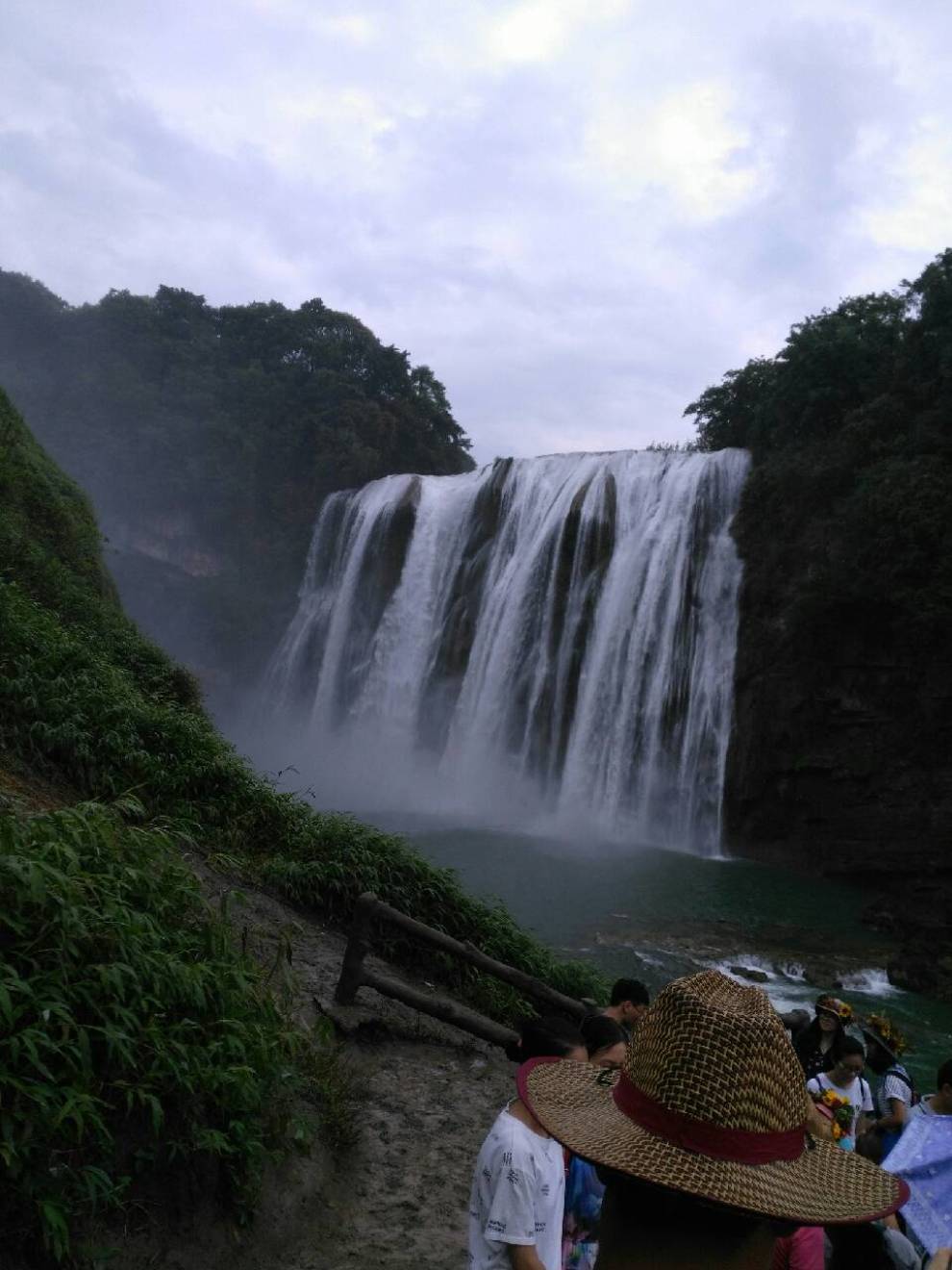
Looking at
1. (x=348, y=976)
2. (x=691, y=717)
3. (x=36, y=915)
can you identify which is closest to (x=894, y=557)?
(x=691, y=717)

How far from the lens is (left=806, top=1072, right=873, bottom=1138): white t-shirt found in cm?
443

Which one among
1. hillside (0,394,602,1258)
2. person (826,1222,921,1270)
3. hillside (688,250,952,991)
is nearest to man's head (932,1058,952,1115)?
person (826,1222,921,1270)

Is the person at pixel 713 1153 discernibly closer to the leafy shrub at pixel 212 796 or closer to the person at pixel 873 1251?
the person at pixel 873 1251

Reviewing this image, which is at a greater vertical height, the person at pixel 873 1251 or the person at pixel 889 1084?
the person at pixel 873 1251

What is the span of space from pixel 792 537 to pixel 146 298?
3503cm

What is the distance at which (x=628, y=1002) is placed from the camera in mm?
4578

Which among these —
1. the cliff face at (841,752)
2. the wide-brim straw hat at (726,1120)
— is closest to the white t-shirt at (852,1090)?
the wide-brim straw hat at (726,1120)

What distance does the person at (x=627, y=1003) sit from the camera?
14.8 feet

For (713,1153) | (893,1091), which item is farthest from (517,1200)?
(893,1091)

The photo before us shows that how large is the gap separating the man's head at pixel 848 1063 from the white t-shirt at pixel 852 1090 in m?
0.03

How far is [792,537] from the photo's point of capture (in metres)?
21.2

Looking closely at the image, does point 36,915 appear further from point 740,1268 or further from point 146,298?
point 146,298

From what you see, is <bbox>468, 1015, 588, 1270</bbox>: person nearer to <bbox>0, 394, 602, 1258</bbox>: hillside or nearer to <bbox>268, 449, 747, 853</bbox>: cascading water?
<bbox>0, 394, 602, 1258</bbox>: hillside

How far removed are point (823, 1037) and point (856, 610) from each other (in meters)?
16.2
